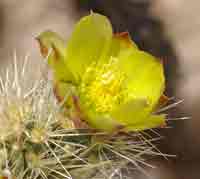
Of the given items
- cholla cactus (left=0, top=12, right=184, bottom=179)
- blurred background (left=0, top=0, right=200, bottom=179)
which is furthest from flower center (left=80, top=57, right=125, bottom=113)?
blurred background (left=0, top=0, right=200, bottom=179)

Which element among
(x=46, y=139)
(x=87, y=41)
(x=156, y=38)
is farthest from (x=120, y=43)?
(x=156, y=38)

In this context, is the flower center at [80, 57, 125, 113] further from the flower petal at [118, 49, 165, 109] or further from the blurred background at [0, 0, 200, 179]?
the blurred background at [0, 0, 200, 179]

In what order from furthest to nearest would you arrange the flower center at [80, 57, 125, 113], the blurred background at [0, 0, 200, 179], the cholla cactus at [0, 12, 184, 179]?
the blurred background at [0, 0, 200, 179] → the flower center at [80, 57, 125, 113] → the cholla cactus at [0, 12, 184, 179]

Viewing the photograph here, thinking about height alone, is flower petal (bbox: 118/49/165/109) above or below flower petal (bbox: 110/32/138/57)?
below

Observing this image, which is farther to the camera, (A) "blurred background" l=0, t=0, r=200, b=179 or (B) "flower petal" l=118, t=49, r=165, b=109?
(A) "blurred background" l=0, t=0, r=200, b=179

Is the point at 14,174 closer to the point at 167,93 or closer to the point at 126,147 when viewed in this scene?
the point at 126,147

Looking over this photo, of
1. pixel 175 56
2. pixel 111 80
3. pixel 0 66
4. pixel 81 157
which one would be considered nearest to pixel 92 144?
pixel 81 157

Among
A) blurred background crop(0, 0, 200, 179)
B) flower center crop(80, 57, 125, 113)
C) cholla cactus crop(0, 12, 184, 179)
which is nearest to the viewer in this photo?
cholla cactus crop(0, 12, 184, 179)
